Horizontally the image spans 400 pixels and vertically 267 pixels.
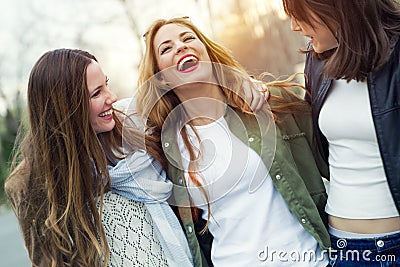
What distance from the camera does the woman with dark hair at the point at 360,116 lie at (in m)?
0.96

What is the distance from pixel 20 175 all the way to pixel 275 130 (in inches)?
25.2

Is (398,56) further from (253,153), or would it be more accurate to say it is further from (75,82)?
(75,82)

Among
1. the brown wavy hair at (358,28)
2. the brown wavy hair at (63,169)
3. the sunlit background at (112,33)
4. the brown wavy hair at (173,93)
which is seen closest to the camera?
the brown wavy hair at (358,28)

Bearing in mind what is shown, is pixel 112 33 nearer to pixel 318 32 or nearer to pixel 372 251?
pixel 318 32

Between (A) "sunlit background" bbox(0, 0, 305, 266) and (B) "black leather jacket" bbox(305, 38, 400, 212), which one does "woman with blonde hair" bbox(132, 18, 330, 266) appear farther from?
(A) "sunlit background" bbox(0, 0, 305, 266)

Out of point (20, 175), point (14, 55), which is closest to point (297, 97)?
point (20, 175)

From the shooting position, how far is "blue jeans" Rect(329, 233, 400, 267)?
1.02 metres

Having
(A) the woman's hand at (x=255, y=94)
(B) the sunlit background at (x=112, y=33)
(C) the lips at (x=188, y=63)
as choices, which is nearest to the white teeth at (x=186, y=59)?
(C) the lips at (x=188, y=63)

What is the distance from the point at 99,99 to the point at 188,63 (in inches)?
9.1

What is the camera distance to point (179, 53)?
113 cm

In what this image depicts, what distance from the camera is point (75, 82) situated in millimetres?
1080

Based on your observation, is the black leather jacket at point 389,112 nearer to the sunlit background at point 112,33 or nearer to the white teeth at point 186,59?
the white teeth at point 186,59

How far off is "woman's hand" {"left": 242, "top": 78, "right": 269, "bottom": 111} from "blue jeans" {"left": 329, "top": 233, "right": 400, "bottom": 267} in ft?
1.25

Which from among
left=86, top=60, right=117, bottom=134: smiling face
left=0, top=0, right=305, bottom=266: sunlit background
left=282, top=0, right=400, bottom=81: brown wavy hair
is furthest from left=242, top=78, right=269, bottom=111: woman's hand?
left=0, top=0, right=305, bottom=266: sunlit background
